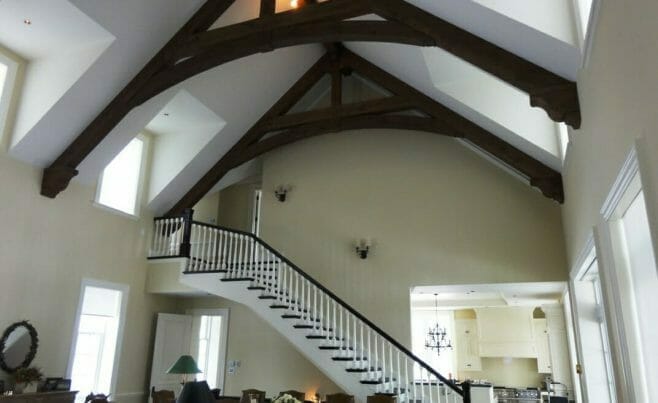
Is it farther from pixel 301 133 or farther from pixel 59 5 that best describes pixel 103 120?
pixel 301 133

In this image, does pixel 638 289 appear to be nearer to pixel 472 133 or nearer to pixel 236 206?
pixel 472 133

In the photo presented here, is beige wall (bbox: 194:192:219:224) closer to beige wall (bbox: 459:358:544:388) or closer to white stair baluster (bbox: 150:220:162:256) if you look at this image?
white stair baluster (bbox: 150:220:162:256)

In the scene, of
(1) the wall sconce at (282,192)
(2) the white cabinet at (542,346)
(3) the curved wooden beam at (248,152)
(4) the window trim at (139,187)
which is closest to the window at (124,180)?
(4) the window trim at (139,187)

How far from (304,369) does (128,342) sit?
326cm

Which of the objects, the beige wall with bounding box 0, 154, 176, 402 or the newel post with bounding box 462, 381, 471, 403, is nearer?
the newel post with bounding box 462, 381, 471, 403

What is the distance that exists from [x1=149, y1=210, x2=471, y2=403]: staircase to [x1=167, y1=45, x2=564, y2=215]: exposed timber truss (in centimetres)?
114

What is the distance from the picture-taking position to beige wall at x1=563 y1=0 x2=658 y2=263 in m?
2.41

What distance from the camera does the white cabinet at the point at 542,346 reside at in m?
11.5

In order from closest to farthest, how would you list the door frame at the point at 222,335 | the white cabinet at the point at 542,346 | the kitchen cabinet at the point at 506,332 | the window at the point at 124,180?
1. the window at the point at 124,180
2. the door frame at the point at 222,335
3. the white cabinet at the point at 542,346
4. the kitchen cabinet at the point at 506,332

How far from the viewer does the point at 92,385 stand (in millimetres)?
7812

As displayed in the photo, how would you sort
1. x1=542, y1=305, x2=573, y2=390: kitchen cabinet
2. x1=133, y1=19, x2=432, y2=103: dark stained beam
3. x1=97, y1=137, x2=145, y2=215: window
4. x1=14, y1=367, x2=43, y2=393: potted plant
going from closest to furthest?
x1=133, y1=19, x2=432, y2=103: dark stained beam, x1=14, y1=367, x2=43, y2=393: potted plant, x1=97, y1=137, x2=145, y2=215: window, x1=542, y1=305, x2=573, y2=390: kitchen cabinet

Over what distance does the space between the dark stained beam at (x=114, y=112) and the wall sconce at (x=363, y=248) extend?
15.4 ft

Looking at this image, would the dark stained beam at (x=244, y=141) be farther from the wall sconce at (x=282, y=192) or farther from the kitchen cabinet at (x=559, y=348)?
the kitchen cabinet at (x=559, y=348)

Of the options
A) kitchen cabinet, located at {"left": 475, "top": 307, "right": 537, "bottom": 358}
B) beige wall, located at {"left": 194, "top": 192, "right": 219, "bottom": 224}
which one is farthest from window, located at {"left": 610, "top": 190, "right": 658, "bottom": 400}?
kitchen cabinet, located at {"left": 475, "top": 307, "right": 537, "bottom": 358}
